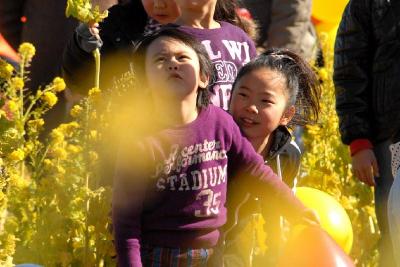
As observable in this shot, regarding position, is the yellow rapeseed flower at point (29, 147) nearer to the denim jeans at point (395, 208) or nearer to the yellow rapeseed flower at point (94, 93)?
the yellow rapeseed flower at point (94, 93)

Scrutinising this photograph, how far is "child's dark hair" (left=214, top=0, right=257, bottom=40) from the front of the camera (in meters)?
4.51

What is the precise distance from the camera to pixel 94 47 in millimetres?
4219

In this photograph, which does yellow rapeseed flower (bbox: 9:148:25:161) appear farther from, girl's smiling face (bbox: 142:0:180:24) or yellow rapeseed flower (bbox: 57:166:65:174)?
girl's smiling face (bbox: 142:0:180:24)

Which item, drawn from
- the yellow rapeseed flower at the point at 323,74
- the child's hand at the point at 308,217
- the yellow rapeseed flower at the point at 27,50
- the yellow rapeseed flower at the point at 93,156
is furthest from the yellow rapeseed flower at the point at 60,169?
the yellow rapeseed flower at the point at 323,74

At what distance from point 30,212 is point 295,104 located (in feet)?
3.88

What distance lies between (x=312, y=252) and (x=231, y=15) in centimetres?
124

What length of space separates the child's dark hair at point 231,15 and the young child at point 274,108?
0.22 metres

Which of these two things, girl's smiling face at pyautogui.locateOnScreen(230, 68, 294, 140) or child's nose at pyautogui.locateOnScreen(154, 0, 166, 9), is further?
child's nose at pyautogui.locateOnScreen(154, 0, 166, 9)

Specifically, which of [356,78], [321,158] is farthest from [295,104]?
[321,158]

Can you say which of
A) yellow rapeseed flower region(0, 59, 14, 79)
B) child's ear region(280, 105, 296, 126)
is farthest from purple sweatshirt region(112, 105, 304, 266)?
yellow rapeseed flower region(0, 59, 14, 79)

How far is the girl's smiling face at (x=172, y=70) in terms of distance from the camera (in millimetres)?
3674

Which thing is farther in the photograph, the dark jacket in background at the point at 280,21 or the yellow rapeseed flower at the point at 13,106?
the dark jacket in background at the point at 280,21

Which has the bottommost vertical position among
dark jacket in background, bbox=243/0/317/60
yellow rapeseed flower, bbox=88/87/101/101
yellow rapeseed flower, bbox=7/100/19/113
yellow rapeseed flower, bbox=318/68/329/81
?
yellow rapeseed flower, bbox=88/87/101/101

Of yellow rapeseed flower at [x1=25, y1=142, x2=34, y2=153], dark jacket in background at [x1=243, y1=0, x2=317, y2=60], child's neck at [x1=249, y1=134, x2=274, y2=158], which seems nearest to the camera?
child's neck at [x1=249, y1=134, x2=274, y2=158]
